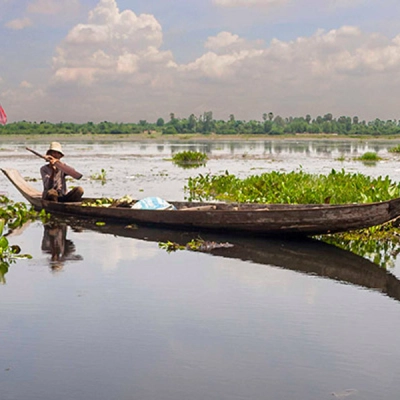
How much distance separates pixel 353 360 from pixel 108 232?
22.5 ft

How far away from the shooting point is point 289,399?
4.62 metres

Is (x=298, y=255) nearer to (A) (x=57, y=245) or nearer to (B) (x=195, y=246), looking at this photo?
(B) (x=195, y=246)

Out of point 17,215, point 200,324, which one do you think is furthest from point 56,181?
point 200,324

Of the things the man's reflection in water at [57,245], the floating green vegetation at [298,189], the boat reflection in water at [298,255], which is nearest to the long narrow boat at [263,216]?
the boat reflection in water at [298,255]

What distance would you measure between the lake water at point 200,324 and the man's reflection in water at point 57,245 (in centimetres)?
5

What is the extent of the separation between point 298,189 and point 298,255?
13.7 feet

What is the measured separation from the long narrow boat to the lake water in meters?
0.29

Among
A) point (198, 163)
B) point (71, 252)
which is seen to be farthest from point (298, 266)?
point (198, 163)

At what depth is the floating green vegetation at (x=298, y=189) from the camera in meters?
12.1

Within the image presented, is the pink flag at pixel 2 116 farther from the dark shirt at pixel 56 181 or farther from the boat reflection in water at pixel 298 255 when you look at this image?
the boat reflection in water at pixel 298 255

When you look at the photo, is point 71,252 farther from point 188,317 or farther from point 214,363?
point 214,363

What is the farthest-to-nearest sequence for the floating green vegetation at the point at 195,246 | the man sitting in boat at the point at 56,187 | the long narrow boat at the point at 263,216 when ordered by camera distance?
the man sitting in boat at the point at 56,187 < the floating green vegetation at the point at 195,246 < the long narrow boat at the point at 263,216

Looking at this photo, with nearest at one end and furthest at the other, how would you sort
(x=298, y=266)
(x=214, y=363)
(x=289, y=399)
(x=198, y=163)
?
(x=289, y=399)
(x=214, y=363)
(x=298, y=266)
(x=198, y=163)

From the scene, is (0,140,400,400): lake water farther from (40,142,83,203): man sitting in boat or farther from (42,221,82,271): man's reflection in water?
(40,142,83,203): man sitting in boat
